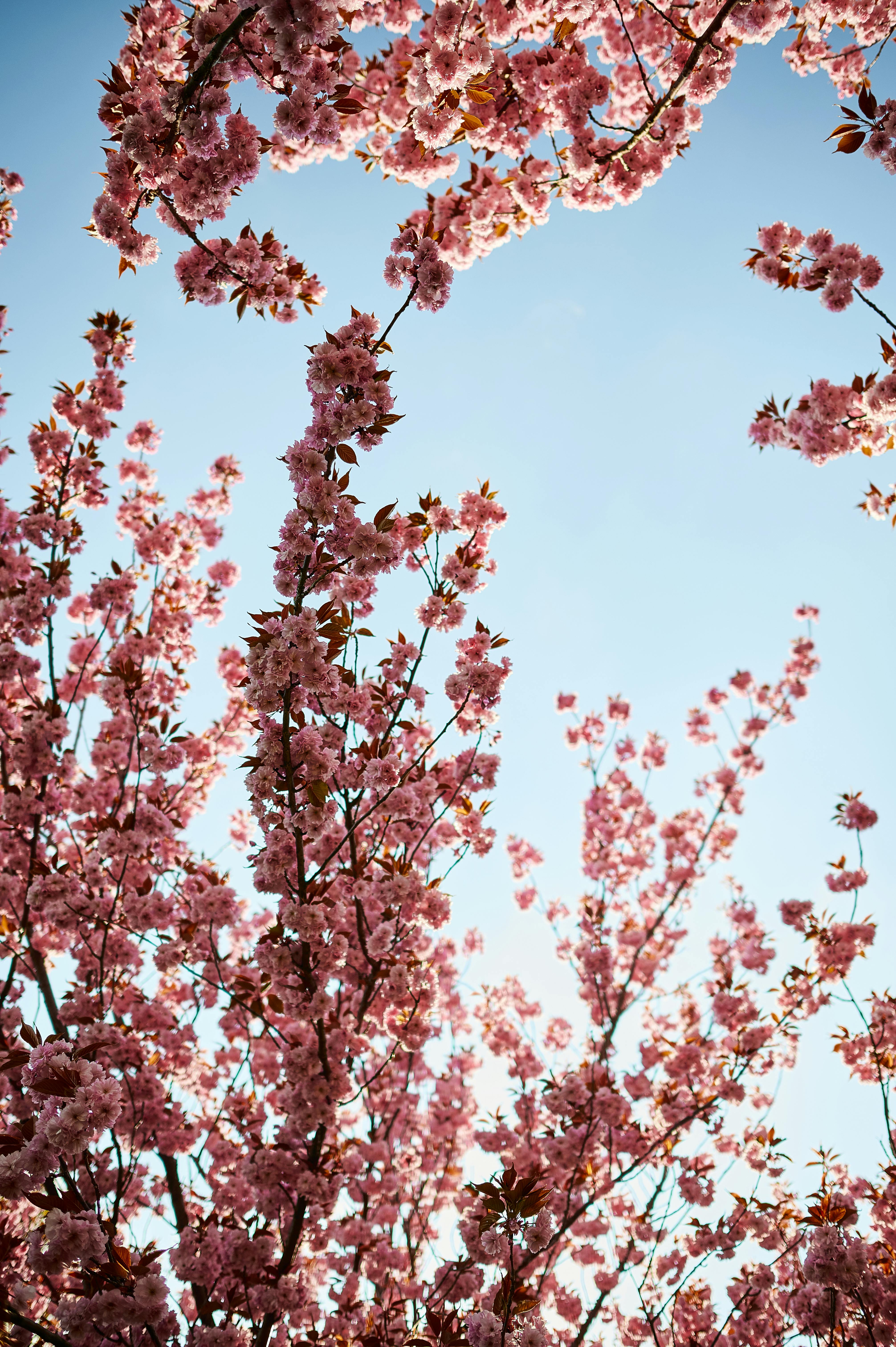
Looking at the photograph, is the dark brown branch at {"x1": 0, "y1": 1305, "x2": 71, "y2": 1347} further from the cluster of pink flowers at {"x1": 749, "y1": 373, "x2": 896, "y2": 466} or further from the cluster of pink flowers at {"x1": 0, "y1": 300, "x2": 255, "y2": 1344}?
the cluster of pink flowers at {"x1": 749, "y1": 373, "x2": 896, "y2": 466}

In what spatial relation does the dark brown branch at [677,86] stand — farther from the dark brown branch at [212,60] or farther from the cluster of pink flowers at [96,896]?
the cluster of pink flowers at [96,896]

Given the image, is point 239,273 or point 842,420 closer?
point 239,273

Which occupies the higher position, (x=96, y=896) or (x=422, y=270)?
(x=422, y=270)

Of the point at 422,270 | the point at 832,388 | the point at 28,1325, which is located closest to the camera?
the point at 28,1325

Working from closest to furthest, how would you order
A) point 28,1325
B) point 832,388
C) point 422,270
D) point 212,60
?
point 28,1325 < point 212,60 < point 422,270 < point 832,388

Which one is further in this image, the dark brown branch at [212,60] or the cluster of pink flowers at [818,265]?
the cluster of pink flowers at [818,265]

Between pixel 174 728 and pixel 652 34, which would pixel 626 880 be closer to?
pixel 174 728

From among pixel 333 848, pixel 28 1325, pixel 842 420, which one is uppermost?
pixel 842 420

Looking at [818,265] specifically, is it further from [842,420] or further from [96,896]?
[96,896]

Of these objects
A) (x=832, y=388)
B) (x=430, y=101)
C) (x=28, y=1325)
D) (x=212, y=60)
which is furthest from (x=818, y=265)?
(x=28, y=1325)

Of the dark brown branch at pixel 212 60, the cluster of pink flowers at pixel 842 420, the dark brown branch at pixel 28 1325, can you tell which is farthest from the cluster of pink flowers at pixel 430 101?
the dark brown branch at pixel 28 1325

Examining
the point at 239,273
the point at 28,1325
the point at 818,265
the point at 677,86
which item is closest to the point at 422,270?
the point at 239,273

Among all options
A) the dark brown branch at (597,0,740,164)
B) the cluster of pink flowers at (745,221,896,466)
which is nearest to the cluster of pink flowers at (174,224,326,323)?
the dark brown branch at (597,0,740,164)

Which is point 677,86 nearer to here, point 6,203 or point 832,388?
point 832,388
